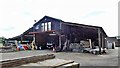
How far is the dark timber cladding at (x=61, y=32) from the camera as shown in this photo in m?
26.1

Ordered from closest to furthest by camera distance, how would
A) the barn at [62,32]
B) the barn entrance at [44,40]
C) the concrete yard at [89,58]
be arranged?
the concrete yard at [89,58], the barn at [62,32], the barn entrance at [44,40]

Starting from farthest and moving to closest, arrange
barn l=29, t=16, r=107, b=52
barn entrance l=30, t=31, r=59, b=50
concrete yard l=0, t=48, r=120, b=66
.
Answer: barn entrance l=30, t=31, r=59, b=50
barn l=29, t=16, r=107, b=52
concrete yard l=0, t=48, r=120, b=66

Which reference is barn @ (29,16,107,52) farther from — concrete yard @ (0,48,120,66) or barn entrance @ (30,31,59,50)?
concrete yard @ (0,48,120,66)

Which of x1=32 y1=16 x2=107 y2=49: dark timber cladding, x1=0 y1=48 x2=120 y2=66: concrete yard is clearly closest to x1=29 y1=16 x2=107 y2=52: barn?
x1=32 y1=16 x2=107 y2=49: dark timber cladding

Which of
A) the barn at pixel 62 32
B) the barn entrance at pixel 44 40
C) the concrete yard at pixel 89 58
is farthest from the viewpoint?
the barn entrance at pixel 44 40

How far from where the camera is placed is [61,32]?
86.1 ft

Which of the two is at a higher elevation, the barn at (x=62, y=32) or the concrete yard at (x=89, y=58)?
the barn at (x=62, y=32)

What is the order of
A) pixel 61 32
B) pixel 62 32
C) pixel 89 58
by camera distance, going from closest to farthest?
pixel 89 58 → pixel 61 32 → pixel 62 32

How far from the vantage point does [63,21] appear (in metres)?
26.2

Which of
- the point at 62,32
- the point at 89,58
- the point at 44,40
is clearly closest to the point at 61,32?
the point at 62,32

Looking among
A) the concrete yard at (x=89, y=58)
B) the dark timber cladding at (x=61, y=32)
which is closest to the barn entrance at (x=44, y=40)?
the dark timber cladding at (x=61, y=32)

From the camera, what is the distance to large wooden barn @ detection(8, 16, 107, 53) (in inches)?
1029

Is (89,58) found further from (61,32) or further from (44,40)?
(44,40)

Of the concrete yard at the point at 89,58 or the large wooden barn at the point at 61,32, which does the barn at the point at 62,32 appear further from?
the concrete yard at the point at 89,58
